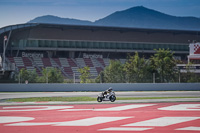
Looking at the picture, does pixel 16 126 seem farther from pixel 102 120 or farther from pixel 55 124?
pixel 102 120

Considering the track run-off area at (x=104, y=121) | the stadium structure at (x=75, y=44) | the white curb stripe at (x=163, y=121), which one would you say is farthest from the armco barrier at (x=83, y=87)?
the white curb stripe at (x=163, y=121)

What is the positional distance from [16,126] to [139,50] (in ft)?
228

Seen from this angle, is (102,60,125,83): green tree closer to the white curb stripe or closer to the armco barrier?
the armco barrier

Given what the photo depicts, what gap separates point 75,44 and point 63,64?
19.6 ft

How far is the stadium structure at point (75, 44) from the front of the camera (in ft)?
249

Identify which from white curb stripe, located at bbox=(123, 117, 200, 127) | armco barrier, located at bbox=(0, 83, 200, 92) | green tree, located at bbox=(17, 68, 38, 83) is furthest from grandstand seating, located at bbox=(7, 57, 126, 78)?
white curb stripe, located at bbox=(123, 117, 200, 127)

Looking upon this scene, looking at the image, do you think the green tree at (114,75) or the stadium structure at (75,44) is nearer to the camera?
the green tree at (114,75)

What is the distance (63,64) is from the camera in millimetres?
77688

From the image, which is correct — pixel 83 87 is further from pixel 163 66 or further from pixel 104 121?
pixel 104 121

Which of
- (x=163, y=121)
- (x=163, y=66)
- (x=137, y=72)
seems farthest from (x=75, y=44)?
(x=163, y=121)

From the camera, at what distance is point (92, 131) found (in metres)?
15.7

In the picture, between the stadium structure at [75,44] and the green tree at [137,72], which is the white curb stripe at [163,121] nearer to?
the green tree at [137,72]

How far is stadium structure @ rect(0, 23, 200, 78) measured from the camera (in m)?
75.8

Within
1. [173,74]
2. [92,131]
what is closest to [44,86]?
[173,74]
